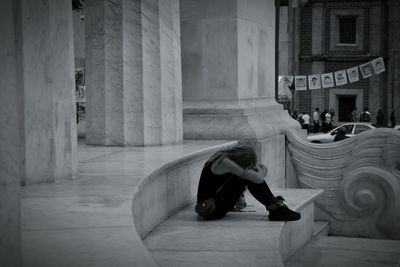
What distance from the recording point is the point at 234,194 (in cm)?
789

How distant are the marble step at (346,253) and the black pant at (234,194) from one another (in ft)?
3.14

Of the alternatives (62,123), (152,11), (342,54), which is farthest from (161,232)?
(342,54)

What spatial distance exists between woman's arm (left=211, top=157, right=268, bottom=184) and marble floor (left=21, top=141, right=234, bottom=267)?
63 cm

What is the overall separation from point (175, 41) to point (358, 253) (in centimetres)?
356

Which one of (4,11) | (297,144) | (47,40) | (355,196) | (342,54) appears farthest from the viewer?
(342,54)

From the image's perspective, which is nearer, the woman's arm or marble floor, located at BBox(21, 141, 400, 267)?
marble floor, located at BBox(21, 141, 400, 267)

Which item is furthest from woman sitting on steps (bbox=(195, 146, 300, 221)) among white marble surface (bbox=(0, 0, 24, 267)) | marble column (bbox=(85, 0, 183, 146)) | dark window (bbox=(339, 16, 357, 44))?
dark window (bbox=(339, 16, 357, 44))

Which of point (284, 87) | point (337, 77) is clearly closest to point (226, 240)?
point (337, 77)

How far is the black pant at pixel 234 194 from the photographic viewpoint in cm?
776

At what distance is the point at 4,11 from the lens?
3.34 meters

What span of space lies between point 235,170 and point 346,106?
41422 mm

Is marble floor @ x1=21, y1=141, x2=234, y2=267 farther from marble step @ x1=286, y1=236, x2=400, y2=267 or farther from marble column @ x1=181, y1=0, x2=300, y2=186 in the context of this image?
marble column @ x1=181, y1=0, x2=300, y2=186

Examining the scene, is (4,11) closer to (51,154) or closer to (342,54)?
(51,154)

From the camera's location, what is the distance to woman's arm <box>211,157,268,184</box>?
7645 millimetres
